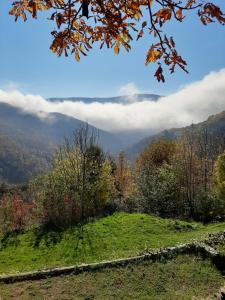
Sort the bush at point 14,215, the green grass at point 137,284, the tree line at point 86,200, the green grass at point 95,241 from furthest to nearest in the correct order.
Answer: the bush at point 14,215 → the tree line at point 86,200 → the green grass at point 95,241 → the green grass at point 137,284

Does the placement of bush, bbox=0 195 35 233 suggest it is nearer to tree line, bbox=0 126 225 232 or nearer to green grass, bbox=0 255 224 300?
tree line, bbox=0 126 225 232

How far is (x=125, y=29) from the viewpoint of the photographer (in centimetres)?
495

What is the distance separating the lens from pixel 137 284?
1596 centimetres

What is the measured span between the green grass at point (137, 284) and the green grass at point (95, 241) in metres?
2.17

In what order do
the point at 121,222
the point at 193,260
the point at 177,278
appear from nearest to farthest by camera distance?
1. the point at 177,278
2. the point at 193,260
3. the point at 121,222

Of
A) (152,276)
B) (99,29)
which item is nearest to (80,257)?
(152,276)

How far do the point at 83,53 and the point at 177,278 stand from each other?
1293cm

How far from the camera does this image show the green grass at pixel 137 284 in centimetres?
1505

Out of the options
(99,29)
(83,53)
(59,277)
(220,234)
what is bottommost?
(59,277)

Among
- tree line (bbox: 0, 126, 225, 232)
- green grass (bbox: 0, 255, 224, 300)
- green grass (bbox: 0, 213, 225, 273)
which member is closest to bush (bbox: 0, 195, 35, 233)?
tree line (bbox: 0, 126, 225, 232)

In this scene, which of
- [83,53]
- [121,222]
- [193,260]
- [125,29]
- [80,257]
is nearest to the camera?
[125,29]

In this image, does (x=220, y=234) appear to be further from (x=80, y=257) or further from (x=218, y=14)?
(x=218, y=14)

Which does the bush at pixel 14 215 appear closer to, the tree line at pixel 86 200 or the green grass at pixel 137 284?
the tree line at pixel 86 200

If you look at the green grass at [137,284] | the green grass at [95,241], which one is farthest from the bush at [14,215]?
the green grass at [137,284]
